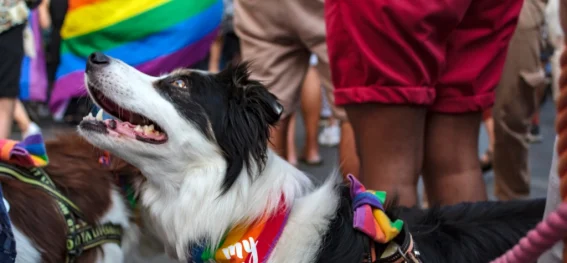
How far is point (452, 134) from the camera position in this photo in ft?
7.99

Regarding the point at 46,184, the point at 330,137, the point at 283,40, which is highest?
the point at 46,184

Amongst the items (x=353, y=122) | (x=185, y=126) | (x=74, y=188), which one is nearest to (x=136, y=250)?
(x=74, y=188)

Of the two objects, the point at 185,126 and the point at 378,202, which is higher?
the point at 185,126

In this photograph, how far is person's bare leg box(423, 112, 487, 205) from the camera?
7.95 feet

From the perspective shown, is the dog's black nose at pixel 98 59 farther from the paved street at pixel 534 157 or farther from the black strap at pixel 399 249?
the paved street at pixel 534 157

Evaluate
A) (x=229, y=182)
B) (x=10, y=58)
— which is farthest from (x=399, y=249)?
(x=10, y=58)

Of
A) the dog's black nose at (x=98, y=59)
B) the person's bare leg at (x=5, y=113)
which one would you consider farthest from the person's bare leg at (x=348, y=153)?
the person's bare leg at (x=5, y=113)

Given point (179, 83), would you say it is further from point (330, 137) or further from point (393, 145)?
point (330, 137)

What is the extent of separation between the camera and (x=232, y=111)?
6.86ft

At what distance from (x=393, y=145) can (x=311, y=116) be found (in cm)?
395

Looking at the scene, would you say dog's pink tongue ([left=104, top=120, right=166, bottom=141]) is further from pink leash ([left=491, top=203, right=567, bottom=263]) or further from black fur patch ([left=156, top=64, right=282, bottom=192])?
pink leash ([left=491, top=203, right=567, bottom=263])

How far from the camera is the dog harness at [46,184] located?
7.29ft

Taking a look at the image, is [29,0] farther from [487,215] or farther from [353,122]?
[487,215]

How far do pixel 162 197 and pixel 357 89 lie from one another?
29.0 inches
